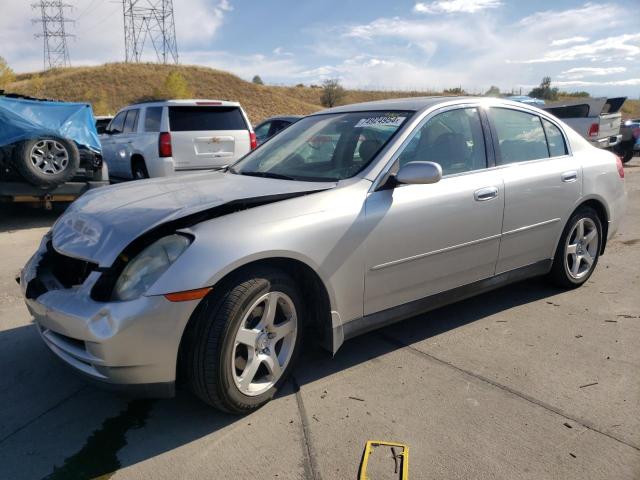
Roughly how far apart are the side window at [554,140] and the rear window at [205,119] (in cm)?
595

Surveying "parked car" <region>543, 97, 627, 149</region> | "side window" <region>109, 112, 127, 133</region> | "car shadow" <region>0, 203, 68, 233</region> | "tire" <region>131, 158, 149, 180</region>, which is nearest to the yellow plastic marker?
"car shadow" <region>0, 203, 68, 233</region>

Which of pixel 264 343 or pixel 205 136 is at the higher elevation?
pixel 205 136

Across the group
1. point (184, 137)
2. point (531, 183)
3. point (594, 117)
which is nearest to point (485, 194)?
point (531, 183)

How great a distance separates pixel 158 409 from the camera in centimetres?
285

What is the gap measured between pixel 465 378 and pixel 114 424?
2.02 metres

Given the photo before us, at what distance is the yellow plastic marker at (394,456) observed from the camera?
2293mm

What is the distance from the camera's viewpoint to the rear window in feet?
28.6

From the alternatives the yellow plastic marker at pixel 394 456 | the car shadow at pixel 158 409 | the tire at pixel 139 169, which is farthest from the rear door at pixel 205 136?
the yellow plastic marker at pixel 394 456

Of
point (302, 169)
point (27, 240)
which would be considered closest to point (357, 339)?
point (302, 169)

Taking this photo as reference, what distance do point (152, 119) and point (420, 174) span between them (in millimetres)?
7108

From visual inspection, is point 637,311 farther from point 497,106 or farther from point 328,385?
point 328,385

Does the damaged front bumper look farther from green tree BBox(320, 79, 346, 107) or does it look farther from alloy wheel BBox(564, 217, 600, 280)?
green tree BBox(320, 79, 346, 107)

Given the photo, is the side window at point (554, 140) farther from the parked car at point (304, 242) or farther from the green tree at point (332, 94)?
the green tree at point (332, 94)

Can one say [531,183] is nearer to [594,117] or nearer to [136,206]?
[136,206]
